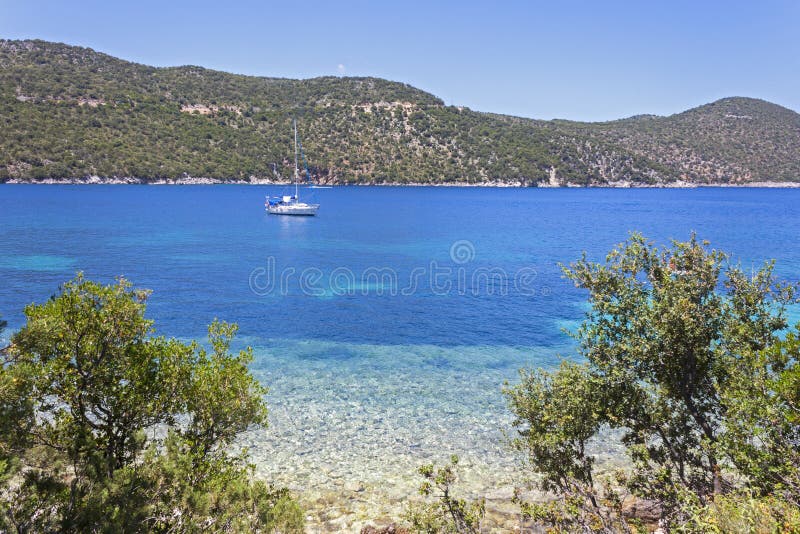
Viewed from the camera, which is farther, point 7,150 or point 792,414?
point 7,150

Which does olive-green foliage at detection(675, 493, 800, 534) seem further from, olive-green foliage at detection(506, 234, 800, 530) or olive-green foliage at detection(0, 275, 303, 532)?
olive-green foliage at detection(0, 275, 303, 532)

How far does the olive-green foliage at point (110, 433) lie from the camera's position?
700 cm

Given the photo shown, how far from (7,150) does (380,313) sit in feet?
476

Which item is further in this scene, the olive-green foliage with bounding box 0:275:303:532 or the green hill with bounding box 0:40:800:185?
the green hill with bounding box 0:40:800:185

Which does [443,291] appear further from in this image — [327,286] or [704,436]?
[704,436]

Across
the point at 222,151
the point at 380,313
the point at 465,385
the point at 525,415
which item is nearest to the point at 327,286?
the point at 380,313

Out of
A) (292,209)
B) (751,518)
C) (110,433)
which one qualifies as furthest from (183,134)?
(751,518)

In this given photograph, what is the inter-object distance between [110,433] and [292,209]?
80.7 metres

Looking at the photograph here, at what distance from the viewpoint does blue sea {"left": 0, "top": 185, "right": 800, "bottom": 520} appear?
16.7 m

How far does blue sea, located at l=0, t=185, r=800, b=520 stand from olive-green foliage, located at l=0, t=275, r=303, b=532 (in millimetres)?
5792

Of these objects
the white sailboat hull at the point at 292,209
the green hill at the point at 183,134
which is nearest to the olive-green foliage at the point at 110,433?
the white sailboat hull at the point at 292,209

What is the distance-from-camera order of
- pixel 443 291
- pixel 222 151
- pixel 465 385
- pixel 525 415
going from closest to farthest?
pixel 525 415 → pixel 465 385 → pixel 443 291 → pixel 222 151

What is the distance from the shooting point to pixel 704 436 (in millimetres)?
9273

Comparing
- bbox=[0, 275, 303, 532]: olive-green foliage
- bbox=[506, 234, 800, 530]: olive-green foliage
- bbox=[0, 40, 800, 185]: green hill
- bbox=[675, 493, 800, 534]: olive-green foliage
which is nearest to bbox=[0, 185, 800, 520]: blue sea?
bbox=[506, 234, 800, 530]: olive-green foliage
